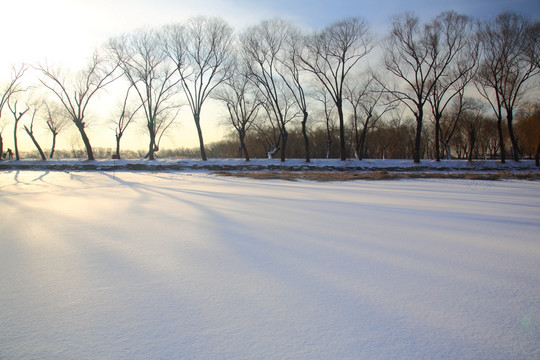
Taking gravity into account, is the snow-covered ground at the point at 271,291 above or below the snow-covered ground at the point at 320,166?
below

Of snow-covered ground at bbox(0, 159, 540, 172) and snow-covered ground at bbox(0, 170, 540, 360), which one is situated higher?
snow-covered ground at bbox(0, 159, 540, 172)

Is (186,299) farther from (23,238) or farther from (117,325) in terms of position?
(23,238)

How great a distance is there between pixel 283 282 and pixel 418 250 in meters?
1.35

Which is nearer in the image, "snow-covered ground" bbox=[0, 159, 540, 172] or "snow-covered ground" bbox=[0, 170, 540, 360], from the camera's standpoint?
"snow-covered ground" bbox=[0, 170, 540, 360]

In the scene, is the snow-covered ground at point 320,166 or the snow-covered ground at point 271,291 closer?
the snow-covered ground at point 271,291

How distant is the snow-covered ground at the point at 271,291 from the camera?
3.82 ft

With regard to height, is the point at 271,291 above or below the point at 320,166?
below

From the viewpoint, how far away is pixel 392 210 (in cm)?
425

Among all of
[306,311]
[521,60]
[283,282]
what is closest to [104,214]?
[283,282]

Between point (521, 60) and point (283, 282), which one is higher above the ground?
point (521, 60)

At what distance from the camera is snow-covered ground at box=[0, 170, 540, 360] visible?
3.82 ft

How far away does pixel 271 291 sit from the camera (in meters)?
1.62

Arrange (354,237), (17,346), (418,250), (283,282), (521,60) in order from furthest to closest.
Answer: (521,60) → (354,237) → (418,250) → (283,282) → (17,346)

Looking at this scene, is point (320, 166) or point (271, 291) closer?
point (271, 291)
